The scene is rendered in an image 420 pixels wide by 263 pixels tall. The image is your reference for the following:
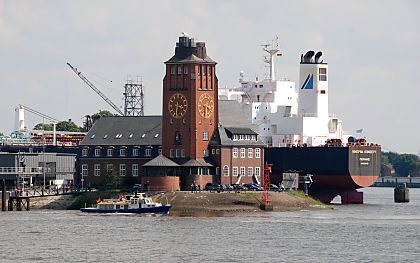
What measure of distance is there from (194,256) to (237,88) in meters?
91.3

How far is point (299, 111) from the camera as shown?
587 feet

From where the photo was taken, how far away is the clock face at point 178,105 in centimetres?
15288

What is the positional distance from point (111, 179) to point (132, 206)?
1946 cm

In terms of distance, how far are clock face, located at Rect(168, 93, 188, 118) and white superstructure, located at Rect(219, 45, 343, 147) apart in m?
25.4

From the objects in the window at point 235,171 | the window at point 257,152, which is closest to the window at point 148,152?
the window at point 235,171

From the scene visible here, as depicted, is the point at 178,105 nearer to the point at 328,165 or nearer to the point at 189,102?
the point at 189,102

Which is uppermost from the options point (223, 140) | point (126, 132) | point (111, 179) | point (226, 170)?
point (126, 132)

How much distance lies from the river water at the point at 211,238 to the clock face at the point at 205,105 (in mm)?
19514

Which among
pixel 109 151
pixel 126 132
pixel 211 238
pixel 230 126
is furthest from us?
pixel 126 132

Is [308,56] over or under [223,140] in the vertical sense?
over

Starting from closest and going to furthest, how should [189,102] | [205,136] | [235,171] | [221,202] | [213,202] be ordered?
[213,202] → [221,202] → [189,102] → [205,136] → [235,171]

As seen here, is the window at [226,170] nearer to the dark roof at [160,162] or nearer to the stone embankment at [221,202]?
the dark roof at [160,162]

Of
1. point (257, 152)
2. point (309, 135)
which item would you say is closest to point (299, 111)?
point (309, 135)

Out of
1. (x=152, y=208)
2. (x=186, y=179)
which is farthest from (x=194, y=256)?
(x=186, y=179)
